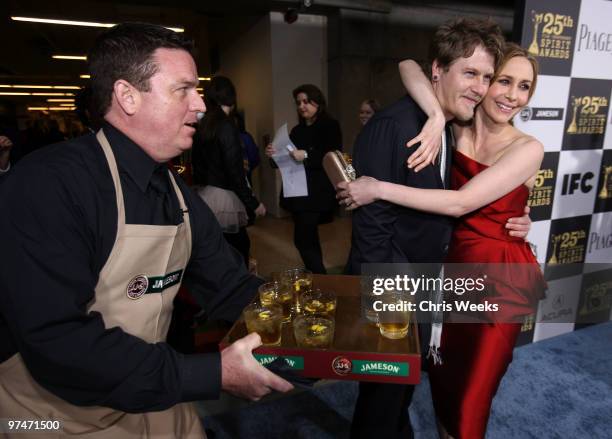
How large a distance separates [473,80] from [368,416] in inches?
49.3

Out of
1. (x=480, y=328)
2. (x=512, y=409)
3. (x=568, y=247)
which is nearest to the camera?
(x=480, y=328)

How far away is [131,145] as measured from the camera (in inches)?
39.6

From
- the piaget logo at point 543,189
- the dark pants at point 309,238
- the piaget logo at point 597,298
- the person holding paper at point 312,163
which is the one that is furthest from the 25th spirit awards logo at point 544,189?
the dark pants at point 309,238

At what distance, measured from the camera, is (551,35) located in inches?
87.4

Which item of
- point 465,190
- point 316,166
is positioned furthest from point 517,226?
point 316,166

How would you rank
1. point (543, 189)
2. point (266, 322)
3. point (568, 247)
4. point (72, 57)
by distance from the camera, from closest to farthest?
1. point (266, 322)
2. point (543, 189)
3. point (568, 247)
4. point (72, 57)

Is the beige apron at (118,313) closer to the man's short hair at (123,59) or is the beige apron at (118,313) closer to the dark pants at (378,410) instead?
Result: the man's short hair at (123,59)

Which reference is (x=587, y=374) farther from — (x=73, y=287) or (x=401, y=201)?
(x=73, y=287)

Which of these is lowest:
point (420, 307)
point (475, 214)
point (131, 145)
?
point (420, 307)

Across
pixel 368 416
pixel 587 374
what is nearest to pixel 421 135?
pixel 368 416

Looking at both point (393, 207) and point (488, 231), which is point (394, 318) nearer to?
point (393, 207)

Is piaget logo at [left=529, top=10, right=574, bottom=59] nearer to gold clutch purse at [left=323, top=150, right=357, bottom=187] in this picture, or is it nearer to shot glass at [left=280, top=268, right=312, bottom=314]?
gold clutch purse at [left=323, top=150, right=357, bottom=187]

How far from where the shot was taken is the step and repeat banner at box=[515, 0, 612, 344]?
2.26 meters

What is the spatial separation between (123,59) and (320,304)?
0.80 meters
